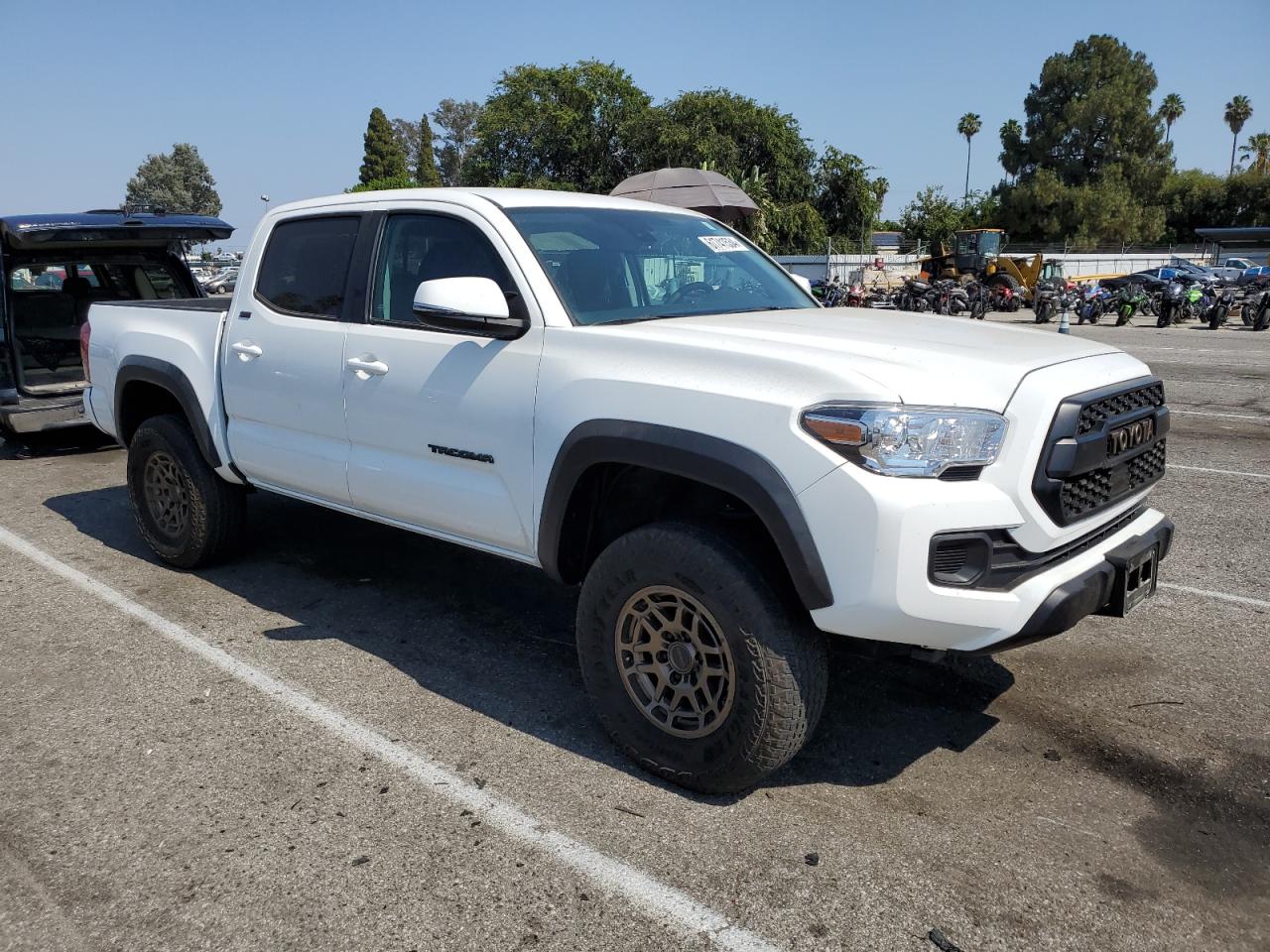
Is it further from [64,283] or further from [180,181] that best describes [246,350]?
[180,181]

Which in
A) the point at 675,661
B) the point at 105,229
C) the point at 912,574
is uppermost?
the point at 105,229

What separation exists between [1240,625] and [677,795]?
2.94m

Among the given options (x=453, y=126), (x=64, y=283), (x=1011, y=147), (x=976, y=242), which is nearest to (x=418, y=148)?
(x=453, y=126)

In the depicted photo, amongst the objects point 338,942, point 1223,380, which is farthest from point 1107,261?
point 338,942

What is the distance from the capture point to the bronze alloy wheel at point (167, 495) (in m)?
5.28

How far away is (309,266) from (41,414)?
5.05 metres

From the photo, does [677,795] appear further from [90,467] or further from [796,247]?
[796,247]

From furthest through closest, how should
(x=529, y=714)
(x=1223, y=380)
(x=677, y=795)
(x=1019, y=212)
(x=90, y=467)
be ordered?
(x=1019, y=212)
(x=1223, y=380)
(x=90, y=467)
(x=529, y=714)
(x=677, y=795)

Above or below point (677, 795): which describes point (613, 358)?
above

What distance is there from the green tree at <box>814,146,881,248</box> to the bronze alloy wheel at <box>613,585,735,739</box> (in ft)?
175

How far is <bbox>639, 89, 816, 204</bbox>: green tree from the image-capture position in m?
48.2

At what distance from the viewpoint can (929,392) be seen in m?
2.74

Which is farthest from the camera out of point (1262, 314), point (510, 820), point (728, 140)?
point (728, 140)

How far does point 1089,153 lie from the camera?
6981cm
